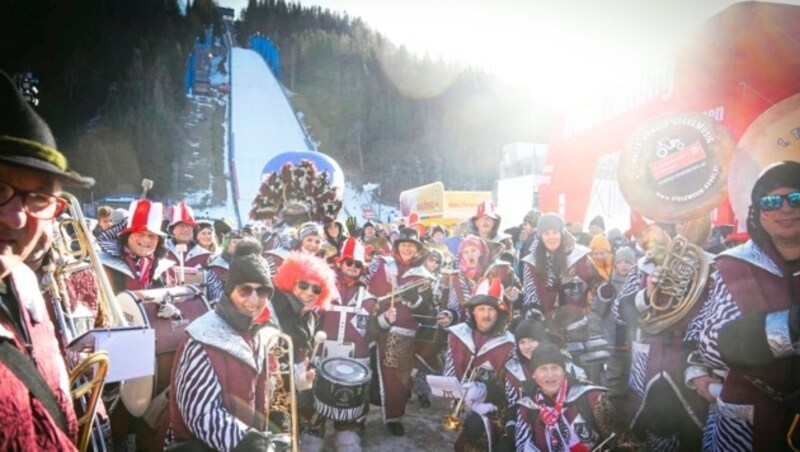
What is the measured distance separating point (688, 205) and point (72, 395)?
4205 millimetres

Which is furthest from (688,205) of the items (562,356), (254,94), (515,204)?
(254,94)

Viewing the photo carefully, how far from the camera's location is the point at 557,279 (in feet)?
18.3

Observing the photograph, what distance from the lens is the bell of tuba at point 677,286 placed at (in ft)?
10.5

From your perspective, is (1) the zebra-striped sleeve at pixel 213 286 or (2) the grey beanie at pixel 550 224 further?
(1) the zebra-striped sleeve at pixel 213 286

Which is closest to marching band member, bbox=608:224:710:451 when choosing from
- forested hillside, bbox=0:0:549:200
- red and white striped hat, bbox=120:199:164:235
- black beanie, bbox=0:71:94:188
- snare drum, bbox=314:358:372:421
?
snare drum, bbox=314:358:372:421

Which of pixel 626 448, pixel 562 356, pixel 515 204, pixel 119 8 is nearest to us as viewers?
pixel 626 448

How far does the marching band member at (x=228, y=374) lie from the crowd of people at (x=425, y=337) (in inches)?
0.4

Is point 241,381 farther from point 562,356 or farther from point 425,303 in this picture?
point 425,303

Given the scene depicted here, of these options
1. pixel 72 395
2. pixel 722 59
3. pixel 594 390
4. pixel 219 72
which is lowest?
pixel 594 390

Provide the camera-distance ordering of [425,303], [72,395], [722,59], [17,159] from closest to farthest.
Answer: [17,159]
[72,395]
[425,303]
[722,59]

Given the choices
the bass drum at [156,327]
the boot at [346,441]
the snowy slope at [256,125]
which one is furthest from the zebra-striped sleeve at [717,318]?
the snowy slope at [256,125]

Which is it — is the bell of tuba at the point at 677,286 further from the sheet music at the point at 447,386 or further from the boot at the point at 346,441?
the boot at the point at 346,441

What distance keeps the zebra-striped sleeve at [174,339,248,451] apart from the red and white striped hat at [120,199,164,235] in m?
2.56

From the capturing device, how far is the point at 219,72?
5766cm
